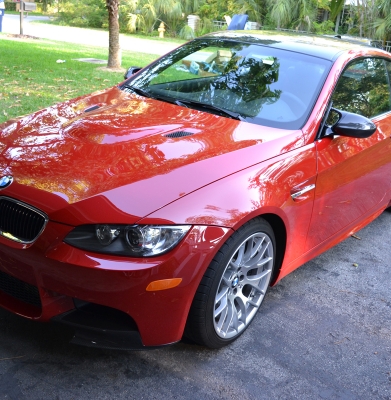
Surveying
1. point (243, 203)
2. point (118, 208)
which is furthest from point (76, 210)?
point (243, 203)

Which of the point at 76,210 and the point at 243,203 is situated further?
the point at 243,203

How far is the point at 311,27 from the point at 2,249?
21415mm

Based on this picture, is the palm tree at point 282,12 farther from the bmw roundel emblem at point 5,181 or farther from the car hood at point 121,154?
the bmw roundel emblem at point 5,181

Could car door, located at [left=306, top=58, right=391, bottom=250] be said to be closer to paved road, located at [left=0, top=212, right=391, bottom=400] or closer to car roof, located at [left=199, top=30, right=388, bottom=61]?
car roof, located at [left=199, top=30, right=388, bottom=61]

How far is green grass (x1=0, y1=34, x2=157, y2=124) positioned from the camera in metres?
7.50

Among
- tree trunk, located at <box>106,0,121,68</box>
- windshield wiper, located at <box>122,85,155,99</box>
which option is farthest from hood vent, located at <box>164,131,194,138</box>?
tree trunk, located at <box>106,0,121,68</box>

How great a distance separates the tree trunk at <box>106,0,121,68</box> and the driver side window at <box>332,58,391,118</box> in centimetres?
748

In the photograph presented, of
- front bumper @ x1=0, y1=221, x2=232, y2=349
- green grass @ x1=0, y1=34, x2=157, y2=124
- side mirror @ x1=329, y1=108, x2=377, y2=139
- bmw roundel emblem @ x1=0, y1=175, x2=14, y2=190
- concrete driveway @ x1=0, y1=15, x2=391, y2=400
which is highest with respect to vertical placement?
side mirror @ x1=329, y1=108, x2=377, y2=139

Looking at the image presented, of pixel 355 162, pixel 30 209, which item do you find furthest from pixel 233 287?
pixel 355 162

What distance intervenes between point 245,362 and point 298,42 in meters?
2.36

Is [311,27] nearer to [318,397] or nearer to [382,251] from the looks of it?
[382,251]

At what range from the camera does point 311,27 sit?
2186 centimetres

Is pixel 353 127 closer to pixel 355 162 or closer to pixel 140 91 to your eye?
pixel 355 162

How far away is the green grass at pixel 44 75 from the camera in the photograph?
295 inches
